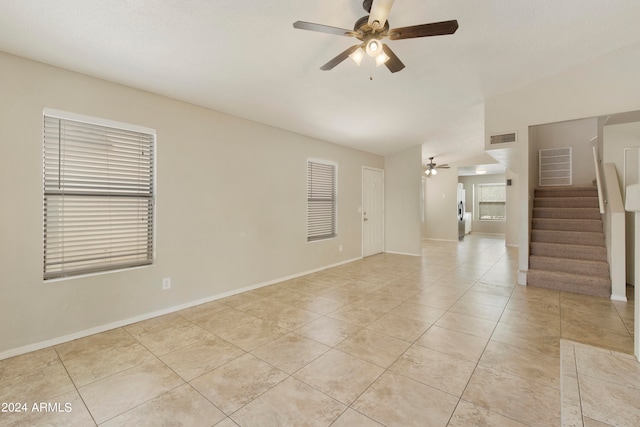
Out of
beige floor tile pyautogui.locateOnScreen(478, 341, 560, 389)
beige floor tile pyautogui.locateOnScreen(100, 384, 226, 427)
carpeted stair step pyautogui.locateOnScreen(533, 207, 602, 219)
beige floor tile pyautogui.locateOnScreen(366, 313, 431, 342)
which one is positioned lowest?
beige floor tile pyautogui.locateOnScreen(100, 384, 226, 427)

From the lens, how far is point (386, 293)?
388cm

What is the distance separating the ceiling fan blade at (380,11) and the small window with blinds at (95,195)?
2.58 m

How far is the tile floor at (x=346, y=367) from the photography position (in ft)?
5.45

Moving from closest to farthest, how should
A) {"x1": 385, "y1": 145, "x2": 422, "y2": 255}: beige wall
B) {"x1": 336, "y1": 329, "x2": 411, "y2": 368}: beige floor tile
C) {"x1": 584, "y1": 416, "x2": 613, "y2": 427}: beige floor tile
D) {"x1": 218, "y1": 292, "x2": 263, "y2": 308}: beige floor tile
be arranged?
{"x1": 584, "y1": 416, "x2": 613, "y2": 427}: beige floor tile
{"x1": 336, "y1": 329, "x2": 411, "y2": 368}: beige floor tile
{"x1": 218, "y1": 292, "x2": 263, "y2": 308}: beige floor tile
{"x1": 385, "y1": 145, "x2": 422, "y2": 255}: beige wall

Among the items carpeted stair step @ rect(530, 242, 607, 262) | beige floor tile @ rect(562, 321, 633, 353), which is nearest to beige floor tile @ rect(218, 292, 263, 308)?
beige floor tile @ rect(562, 321, 633, 353)

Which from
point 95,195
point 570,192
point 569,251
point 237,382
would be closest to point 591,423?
point 237,382

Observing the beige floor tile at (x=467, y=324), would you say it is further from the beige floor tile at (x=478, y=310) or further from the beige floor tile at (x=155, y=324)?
the beige floor tile at (x=155, y=324)

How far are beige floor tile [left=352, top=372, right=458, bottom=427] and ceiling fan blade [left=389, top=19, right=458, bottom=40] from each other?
Result: 2414 mm

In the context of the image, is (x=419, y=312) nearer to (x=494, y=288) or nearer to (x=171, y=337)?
→ (x=494, y=288)

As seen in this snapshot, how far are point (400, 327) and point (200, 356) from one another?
6.13ft

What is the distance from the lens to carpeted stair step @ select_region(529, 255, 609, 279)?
3.94m

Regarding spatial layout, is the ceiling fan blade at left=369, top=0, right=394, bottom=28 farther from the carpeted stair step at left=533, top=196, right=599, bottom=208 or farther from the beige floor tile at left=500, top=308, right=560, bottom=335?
the carpeted stair step at left=533, top=196, right=599, bottom=208

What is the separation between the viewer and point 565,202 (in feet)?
17.6

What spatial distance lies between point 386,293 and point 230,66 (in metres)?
3.33
